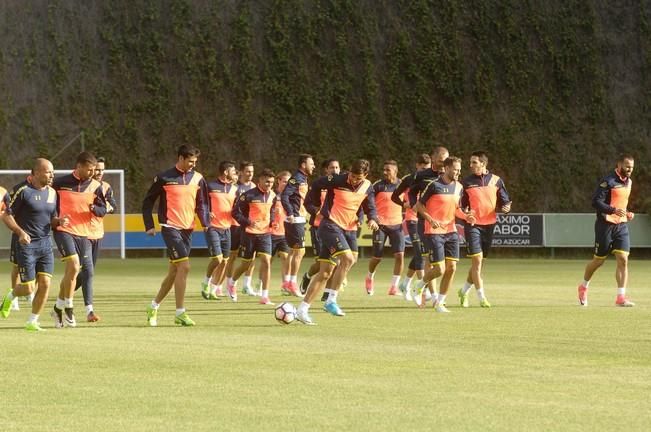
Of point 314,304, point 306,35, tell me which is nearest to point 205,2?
point 306,35

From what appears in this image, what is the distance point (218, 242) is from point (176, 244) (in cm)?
756

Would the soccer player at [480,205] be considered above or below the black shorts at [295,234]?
above

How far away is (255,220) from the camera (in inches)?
933

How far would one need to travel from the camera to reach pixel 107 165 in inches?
2048

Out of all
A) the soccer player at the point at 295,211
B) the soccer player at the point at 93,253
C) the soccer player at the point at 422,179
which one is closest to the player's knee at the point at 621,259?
the soccer player at the point at 422,179

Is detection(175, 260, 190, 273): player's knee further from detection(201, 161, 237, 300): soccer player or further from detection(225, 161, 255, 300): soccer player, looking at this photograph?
detection(225, 161, 255, 300): soccer player

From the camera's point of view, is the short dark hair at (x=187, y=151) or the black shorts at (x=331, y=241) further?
the black shorts at (x=331, y=241)

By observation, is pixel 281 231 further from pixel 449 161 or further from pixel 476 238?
pixel 449 161

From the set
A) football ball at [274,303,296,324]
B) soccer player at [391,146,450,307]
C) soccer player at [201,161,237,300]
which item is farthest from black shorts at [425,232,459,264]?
soccer player at [201,161,237,300]

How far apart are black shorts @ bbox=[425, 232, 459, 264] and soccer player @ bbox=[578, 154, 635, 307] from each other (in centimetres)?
234

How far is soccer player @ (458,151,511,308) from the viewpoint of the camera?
68.4 ft

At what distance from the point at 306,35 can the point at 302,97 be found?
264cm

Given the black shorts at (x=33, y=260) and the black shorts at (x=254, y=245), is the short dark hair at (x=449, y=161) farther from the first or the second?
the black shorts at (x=33, y=260)

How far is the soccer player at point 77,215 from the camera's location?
1700 centimetres
